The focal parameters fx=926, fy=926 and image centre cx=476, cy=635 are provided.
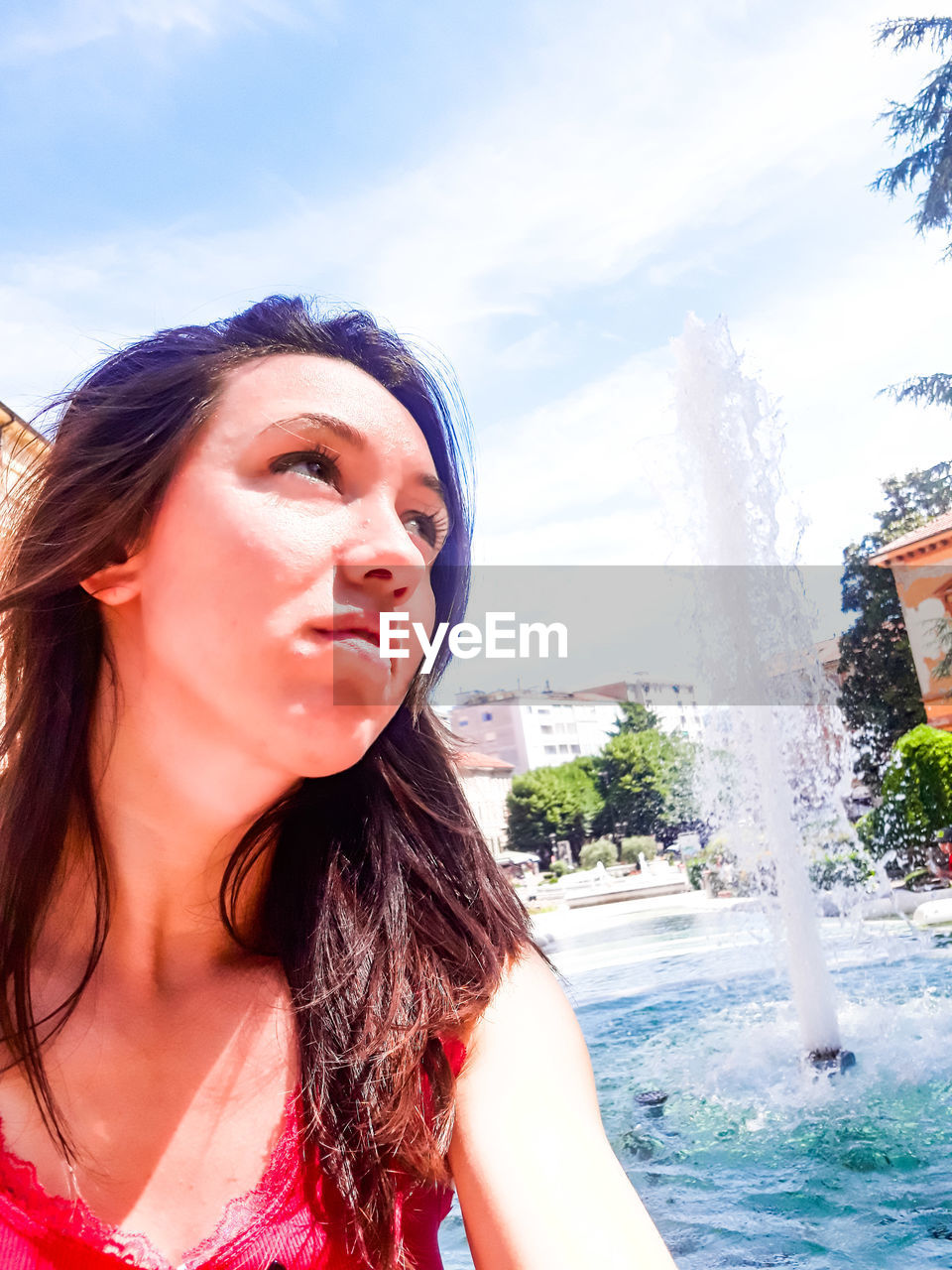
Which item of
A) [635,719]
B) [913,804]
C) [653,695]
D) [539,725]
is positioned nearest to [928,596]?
[913,804]

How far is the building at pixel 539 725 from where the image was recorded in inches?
2560

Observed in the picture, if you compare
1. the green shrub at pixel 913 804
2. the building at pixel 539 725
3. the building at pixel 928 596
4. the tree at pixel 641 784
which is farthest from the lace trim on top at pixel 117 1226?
the building at pixel 539 725

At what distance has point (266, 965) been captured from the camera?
4.25 feet

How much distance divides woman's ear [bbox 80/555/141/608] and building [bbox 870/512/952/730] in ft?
72.5

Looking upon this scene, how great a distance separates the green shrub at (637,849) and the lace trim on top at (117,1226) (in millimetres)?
40534

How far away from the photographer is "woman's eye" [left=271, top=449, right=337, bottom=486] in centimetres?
105

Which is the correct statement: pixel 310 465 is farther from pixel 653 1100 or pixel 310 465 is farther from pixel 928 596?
pixel 928 596

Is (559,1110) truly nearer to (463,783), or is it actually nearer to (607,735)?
(463,783)

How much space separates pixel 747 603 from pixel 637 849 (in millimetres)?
34440

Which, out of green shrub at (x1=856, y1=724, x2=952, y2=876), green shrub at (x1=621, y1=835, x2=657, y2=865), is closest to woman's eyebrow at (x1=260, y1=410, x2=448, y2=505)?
green shrub at (x1=856, y1=724, x2=952, y2=876)

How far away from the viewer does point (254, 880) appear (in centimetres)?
133

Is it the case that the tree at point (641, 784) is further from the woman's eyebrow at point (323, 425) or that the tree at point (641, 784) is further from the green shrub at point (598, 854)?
the woman's eyebrow at point (323, 425)

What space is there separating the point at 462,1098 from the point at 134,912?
1.62 ft

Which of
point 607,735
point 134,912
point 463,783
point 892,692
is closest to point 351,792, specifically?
point 463,783
